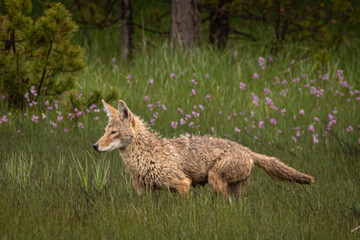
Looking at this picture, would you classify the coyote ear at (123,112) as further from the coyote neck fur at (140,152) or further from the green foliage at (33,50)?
the green foliage at (33,50)

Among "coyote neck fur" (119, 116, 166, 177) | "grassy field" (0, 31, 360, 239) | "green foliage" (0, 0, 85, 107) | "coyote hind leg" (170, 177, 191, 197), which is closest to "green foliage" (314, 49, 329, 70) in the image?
"grassy field" (0, 31, 360, 239)

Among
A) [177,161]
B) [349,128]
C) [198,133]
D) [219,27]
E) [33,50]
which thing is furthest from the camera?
[219,27]

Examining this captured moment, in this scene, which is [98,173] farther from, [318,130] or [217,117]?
[318,130]

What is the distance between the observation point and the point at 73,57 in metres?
7.77

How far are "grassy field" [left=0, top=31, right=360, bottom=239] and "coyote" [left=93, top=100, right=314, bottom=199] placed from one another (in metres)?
0.17

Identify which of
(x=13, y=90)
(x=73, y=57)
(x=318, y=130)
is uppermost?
(x=73, y=57)

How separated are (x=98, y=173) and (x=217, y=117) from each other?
10.5ft

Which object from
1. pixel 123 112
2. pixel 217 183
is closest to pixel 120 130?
pixel 123 112

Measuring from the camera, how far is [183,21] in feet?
35.8

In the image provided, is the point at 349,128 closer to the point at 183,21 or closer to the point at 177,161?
the point at 177,161

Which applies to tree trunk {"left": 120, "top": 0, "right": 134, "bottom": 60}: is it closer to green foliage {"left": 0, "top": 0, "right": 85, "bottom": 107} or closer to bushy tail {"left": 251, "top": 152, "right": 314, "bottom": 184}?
green foliage {"left": 0, "top": 0, "right": 85, "bottom": 107}

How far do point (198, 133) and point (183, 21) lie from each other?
13.9 ft

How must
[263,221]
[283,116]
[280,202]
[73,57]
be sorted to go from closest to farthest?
[263,221] → [280,202] → [73,57] → [283,116]

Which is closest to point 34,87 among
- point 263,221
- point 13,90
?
point 13,90
